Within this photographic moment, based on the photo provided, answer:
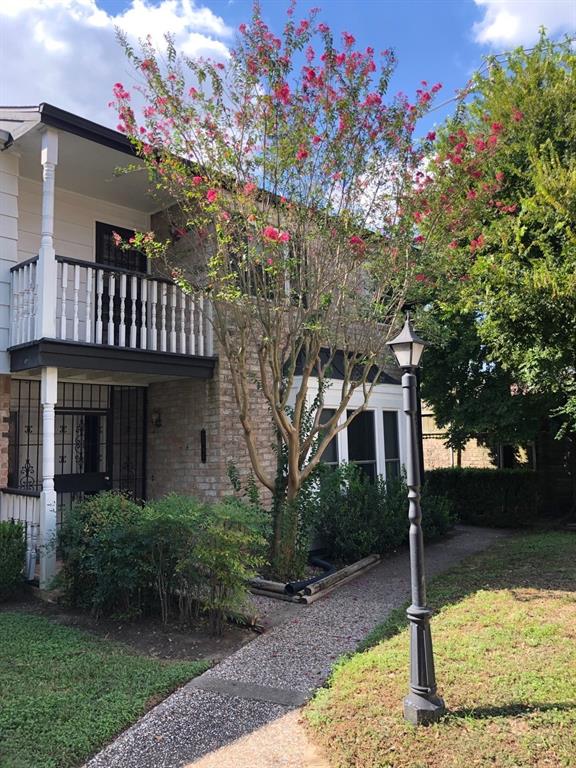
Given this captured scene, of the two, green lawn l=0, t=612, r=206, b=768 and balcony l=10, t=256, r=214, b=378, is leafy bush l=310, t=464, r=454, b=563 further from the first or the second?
green lawn l=0, t=612, r=206, b=768

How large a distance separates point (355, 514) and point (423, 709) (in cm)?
535

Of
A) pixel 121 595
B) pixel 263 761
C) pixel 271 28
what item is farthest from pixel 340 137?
pixel 263 761

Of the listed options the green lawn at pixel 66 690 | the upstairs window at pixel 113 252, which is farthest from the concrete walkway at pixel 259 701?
the upstairs window at pixel 113 252

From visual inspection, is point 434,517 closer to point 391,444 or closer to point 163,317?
point 391,444

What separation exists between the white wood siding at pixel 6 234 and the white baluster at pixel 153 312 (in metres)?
1.89

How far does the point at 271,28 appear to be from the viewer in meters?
6.92

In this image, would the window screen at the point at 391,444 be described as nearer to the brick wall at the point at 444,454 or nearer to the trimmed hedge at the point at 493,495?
the trimmed hedge at the point at 493,495

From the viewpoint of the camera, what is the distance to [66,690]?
170 inches

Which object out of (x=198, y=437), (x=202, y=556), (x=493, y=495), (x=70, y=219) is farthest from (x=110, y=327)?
(x=493, y=495)

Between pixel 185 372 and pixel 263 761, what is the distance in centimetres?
575

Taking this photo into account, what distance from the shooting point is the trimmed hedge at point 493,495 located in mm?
13578

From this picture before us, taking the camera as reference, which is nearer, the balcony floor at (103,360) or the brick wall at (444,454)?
the balcony floor at (103,360)

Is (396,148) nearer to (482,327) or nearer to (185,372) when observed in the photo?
(482,327)

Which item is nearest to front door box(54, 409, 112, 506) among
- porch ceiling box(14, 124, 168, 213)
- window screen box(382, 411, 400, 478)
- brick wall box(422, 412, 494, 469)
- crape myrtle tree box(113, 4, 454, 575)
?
crape myrtle tree box(113, 4, 454, 575)
